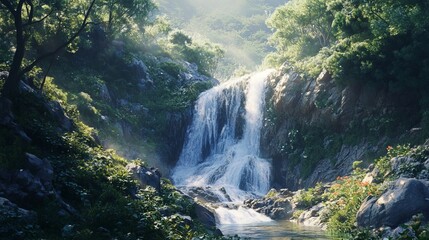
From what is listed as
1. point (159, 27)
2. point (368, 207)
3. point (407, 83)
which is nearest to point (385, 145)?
point (407, 83)

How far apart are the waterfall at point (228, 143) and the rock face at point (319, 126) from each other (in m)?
1.82

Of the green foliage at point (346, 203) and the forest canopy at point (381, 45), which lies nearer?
the green foliage at point (346, 203)

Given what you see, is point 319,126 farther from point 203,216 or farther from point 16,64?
point 16,64

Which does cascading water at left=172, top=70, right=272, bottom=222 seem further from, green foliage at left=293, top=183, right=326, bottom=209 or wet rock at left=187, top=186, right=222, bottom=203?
green foliage at left=293, top=183, right=326, bottom=209

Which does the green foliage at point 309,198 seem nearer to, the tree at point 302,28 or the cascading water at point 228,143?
the cascading water at point 228,143

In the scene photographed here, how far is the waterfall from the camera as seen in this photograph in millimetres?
38344

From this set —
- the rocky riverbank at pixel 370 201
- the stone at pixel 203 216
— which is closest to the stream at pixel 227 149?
the rocky riverbank at pixel 370 201

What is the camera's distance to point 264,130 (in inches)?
1641

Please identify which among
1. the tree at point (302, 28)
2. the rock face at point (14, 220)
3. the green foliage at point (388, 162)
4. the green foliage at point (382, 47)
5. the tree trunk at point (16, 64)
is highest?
the tree at point (302, 28)

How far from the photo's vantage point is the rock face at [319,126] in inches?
1243

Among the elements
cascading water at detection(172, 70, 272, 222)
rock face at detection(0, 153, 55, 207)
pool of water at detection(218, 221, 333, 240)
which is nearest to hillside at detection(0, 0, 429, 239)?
rock face at detection(0, 153, 55, 207)

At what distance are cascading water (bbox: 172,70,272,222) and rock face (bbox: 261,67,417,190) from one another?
169cm

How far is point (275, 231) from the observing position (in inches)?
846

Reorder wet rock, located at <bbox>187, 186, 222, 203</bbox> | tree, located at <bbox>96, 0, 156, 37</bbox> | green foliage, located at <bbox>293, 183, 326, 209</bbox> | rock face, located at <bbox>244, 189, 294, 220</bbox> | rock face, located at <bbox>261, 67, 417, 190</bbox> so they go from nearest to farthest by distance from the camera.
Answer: green foliage, located at <bbox>293, 183, 326, 209</bbox>
rock face, located at <bbox>244, 189, 294, 220</bbox>
rock face, located at <bbox>261, 67, 417, 190</bbox>
wet rock, located at <bbox>187, 186, 222, 203</bbox>
tree, located at <bbox>96, 0, 156, 37</bbox>
